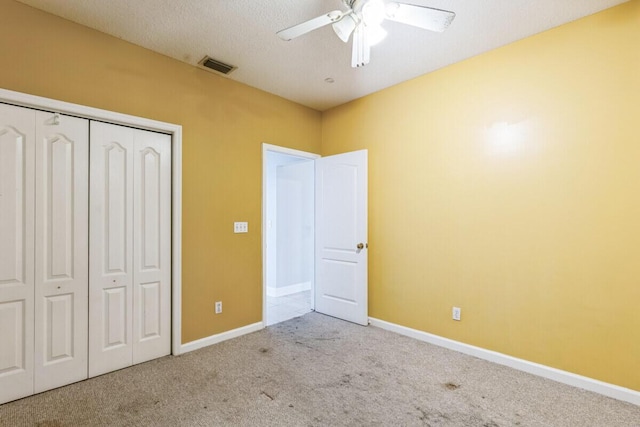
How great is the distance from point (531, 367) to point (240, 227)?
2911 mm

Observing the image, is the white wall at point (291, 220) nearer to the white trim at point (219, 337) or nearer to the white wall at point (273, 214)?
the white wall at point (273, 214)

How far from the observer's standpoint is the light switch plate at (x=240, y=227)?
10.9ft

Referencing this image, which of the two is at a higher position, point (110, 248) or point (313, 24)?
point (313, 24)

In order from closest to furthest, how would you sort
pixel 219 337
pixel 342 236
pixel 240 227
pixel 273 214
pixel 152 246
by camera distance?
pixel 152 246 → pixel 219 337 → pixel 240 227 → pixel 342 236 → pixel 273 214

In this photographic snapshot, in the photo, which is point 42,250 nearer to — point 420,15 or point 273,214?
point 420,15

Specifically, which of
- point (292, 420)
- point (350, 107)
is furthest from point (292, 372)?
point (350, 107)

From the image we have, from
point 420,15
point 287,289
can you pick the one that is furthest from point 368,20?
point 287,289

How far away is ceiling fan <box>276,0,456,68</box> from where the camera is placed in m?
1.74

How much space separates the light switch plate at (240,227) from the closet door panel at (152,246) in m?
0.67

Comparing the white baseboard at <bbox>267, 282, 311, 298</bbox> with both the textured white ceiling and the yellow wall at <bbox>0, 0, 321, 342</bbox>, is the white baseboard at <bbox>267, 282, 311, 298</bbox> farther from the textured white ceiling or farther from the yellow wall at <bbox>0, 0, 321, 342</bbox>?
the textured white ceiling

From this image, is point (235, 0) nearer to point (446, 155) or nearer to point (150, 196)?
point (150, 196)

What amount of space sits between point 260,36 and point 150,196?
64.9 inches

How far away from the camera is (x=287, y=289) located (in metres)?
5.23

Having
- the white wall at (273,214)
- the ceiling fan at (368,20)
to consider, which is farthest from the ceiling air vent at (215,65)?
the white wall at (273,214)
